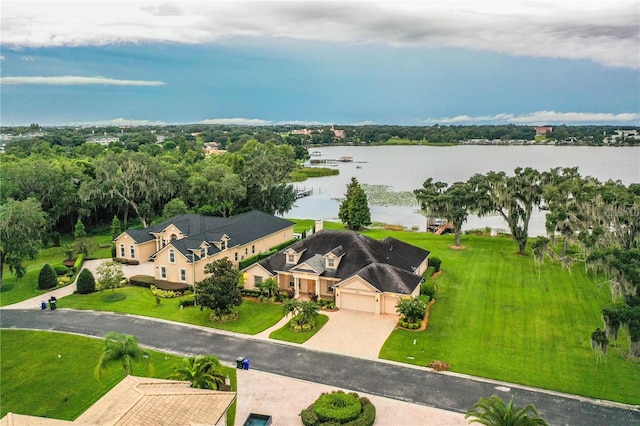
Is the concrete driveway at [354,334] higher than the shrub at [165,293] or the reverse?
the reverse

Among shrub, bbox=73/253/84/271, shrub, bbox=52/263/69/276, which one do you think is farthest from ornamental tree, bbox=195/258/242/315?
shrub, bbox=73/253/84/271

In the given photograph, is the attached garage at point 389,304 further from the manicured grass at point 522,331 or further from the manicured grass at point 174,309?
the manicured grass at point 174,309

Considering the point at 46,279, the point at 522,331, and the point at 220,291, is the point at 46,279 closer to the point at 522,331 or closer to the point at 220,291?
the point at 220,291

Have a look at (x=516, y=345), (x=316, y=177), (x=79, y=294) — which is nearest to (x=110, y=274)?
(x=79, y=294)

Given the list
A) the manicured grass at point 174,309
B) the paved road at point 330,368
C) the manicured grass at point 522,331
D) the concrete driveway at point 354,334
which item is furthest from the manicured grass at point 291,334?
the manicured grass at point 522,331

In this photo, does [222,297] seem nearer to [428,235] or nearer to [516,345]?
[516,345]

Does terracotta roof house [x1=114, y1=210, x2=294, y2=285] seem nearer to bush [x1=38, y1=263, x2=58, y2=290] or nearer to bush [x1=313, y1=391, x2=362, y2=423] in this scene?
bush [x1=38, y1=263, x2=58, y2=290]

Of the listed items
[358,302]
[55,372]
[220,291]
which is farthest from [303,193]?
[55,372]
